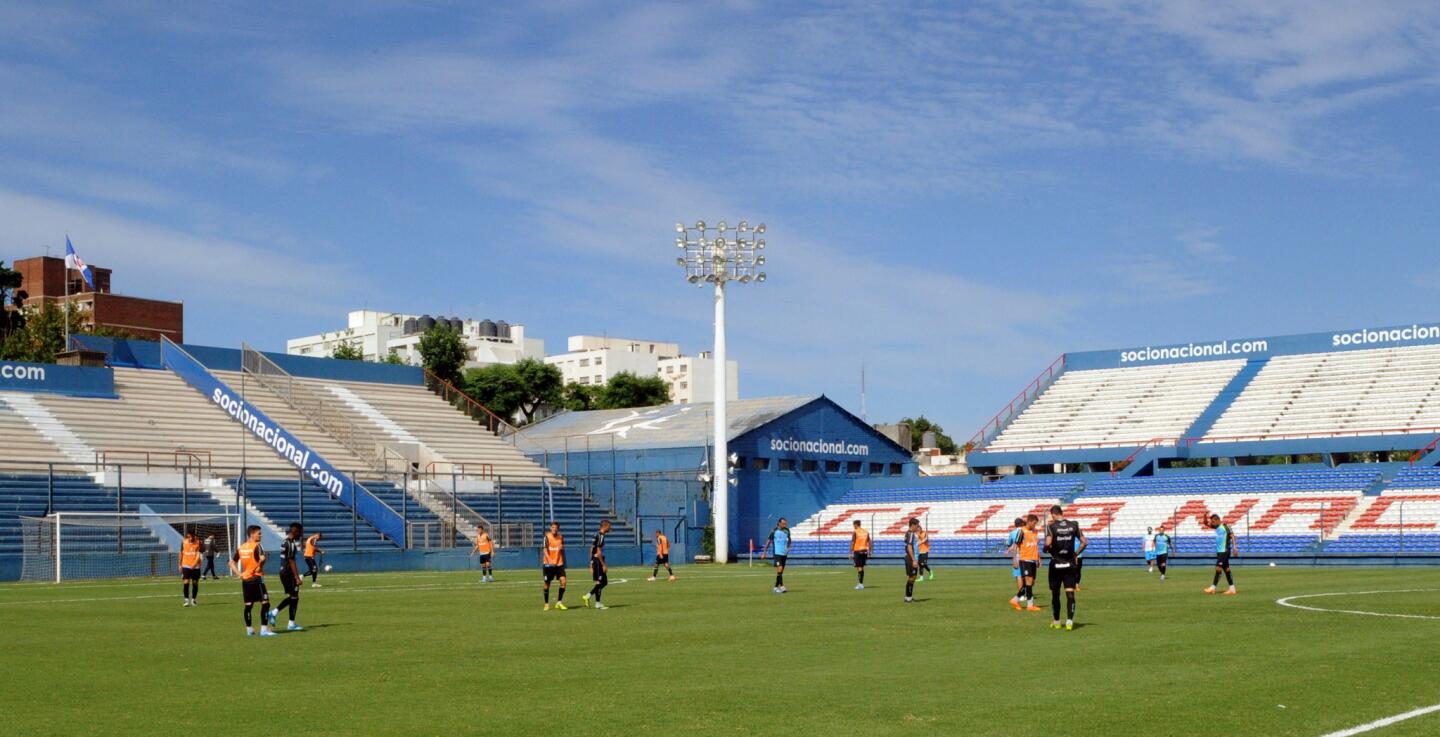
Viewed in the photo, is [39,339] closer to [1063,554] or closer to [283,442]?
[283,442]

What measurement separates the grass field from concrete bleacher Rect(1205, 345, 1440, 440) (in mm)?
40514

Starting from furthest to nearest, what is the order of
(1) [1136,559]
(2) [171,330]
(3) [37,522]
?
1. (2) [171,330]
2. (1) [1136,559]
3. (3) [37,522]

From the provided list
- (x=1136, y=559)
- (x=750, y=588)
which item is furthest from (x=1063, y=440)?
(x=750, y=588)

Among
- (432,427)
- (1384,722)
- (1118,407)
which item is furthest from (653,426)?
(1384,722)

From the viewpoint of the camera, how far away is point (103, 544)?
166ft

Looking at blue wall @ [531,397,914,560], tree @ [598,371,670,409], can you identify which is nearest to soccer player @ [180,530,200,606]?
blue wall @ [531,397,914,560]

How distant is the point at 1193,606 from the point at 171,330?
134966 mm

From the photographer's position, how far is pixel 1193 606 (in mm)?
28828

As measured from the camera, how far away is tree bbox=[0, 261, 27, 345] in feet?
297

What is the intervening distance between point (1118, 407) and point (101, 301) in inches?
3889

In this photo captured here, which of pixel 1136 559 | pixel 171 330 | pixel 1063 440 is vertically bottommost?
pixel 1136 559

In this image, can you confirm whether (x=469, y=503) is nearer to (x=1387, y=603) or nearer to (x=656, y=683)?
(x=1387, y=603)

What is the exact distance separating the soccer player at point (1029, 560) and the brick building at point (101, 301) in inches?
4875

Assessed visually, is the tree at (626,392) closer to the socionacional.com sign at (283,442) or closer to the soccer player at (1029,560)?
the socionacional.com sign at (283,442)
